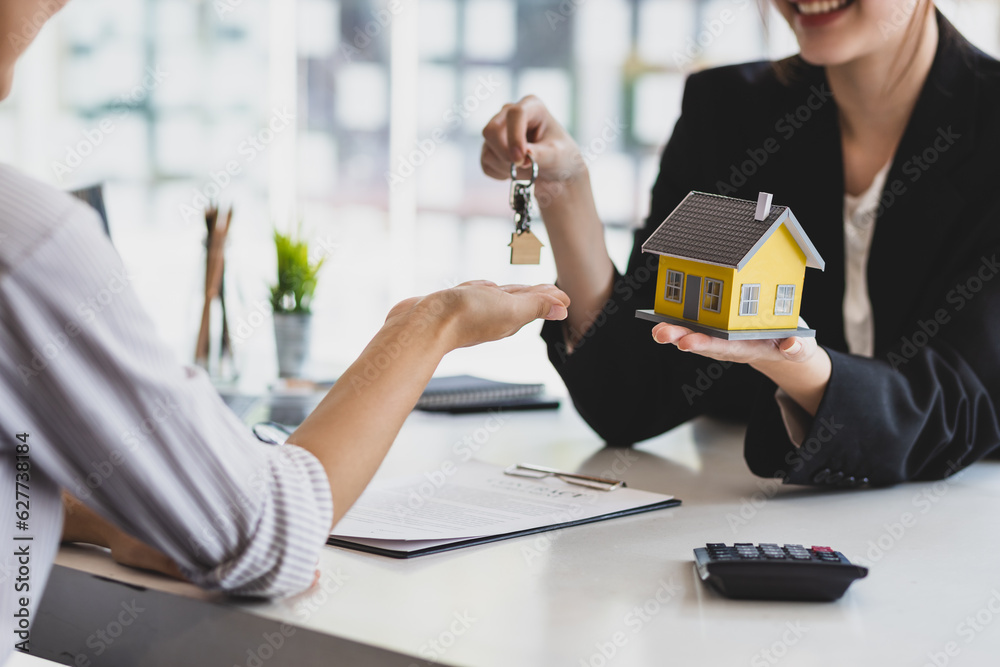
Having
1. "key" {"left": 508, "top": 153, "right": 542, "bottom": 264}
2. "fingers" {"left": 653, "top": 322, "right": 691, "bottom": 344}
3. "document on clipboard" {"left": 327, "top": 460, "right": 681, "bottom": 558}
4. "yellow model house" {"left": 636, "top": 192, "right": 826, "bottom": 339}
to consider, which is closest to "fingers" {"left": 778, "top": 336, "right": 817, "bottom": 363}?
"yellow model house" {"left": 636, "top": 192, "right": 826, "bottom": 339}

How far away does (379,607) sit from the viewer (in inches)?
33.3

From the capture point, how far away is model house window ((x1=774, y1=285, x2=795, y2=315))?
1101mm

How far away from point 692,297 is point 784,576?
36 cm

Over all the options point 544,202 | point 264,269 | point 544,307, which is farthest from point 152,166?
point 544,307

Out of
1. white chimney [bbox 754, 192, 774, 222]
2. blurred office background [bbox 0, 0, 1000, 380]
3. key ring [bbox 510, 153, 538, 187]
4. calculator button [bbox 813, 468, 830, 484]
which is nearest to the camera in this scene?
white chimney [bbox 754, 192, 774, 222]

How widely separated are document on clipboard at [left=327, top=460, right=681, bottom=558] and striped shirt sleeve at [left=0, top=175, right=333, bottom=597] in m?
0.19

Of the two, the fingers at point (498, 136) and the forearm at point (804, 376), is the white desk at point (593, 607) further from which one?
the fingers at point (498, 136)

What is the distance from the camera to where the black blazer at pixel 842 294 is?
49.6 inches

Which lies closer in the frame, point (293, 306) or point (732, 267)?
point (732, 267)

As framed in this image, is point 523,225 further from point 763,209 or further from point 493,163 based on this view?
point 763,209

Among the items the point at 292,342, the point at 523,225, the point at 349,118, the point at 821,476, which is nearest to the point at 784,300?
the point at 821,476

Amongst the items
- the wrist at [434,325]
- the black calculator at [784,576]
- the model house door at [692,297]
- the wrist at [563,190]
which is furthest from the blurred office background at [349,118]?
the black calculator at [784,576]

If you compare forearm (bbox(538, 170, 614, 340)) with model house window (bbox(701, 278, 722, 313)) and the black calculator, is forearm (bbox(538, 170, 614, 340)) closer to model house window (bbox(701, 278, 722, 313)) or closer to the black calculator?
model house window (bbox(701, 278, 722, 313))

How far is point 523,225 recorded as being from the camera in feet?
4.39
